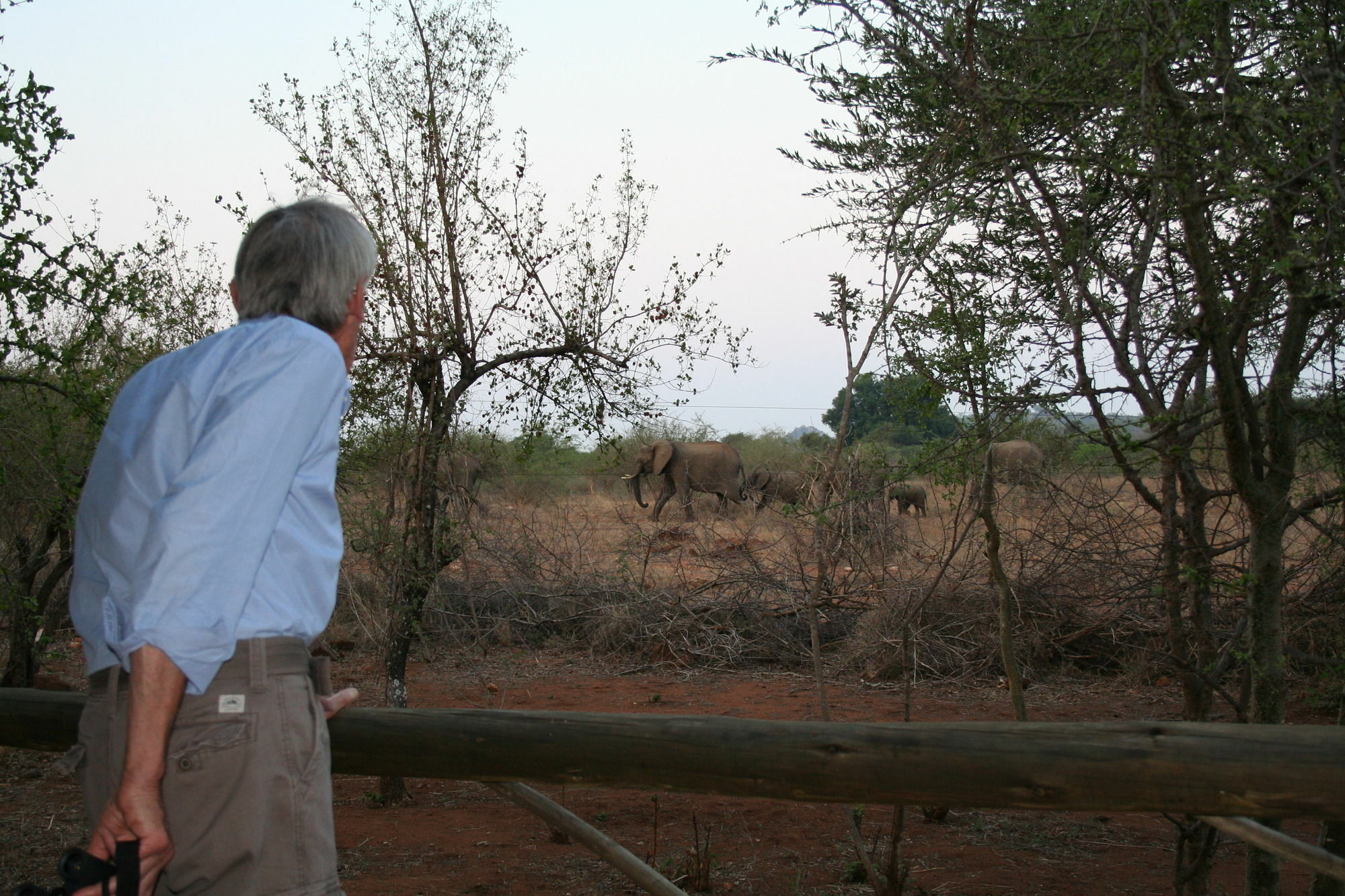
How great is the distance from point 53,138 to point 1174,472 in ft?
14.5

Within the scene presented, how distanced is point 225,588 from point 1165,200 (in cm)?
330

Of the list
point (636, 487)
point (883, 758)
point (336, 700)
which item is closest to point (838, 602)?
point (883, 758)

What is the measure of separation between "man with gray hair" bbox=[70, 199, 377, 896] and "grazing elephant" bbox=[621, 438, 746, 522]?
20.0m

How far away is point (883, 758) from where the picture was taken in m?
2.25

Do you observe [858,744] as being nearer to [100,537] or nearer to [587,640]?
[100,537]

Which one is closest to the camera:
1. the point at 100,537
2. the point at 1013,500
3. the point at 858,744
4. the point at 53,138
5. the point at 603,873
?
the point at 100,537

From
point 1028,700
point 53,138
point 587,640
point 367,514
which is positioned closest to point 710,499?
point 587,640

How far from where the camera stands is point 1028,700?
810 cm

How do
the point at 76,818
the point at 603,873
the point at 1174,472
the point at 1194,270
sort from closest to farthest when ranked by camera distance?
the point at 1194,270 → the point at 1174,472 → the point at 603,873 → the point at 76,818

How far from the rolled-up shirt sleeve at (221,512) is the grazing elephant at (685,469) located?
20.1 meters

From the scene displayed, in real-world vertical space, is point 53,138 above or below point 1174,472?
above

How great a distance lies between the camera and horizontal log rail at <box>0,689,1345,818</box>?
2102 mm

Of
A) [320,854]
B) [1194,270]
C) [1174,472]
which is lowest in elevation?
[320,854]

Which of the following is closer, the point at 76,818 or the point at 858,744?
the point at 858,744
